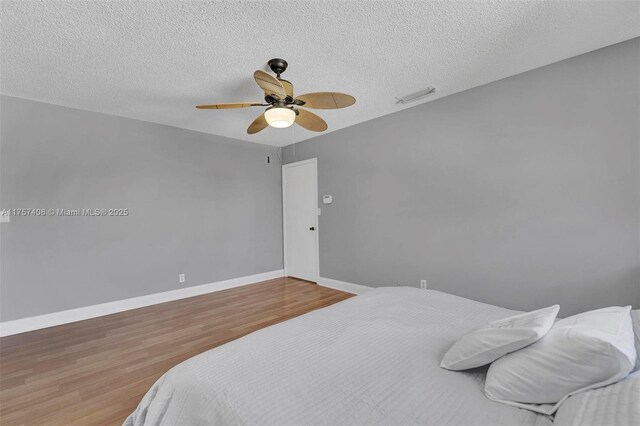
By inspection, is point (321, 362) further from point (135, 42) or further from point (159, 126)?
point (159, 126)

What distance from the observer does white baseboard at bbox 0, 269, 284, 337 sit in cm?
279

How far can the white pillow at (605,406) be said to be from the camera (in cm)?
62

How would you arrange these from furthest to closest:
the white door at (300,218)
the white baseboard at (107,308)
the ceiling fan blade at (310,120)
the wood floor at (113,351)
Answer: the white door at (300,218), the white baseboard at (107,308), the ceiling fan blade at (310,120), the wood floor at (113,351)

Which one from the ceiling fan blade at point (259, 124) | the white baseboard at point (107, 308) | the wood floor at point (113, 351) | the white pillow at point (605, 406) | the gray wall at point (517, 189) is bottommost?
the wood floor at point (113, 351)

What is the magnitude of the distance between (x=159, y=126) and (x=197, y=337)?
9.22 ft

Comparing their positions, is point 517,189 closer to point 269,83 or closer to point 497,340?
point 497,340

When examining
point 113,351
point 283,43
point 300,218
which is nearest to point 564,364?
point 283,43

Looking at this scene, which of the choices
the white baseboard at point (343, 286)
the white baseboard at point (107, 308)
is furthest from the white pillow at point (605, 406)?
the white baseboard at point (107, 308)

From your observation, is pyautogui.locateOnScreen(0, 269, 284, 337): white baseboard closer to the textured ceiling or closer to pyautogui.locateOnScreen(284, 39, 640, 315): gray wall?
pyautogui.locateOnScreen(284, 39, 640, 315): gray wall

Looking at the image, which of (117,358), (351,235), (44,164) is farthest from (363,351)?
(44,164)

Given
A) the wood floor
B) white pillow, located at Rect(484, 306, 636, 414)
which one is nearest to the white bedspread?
white pillow, located at Rect(484, 306, 636, 414)

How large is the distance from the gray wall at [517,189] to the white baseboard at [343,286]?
16 centimetres

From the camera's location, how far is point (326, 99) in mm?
2143

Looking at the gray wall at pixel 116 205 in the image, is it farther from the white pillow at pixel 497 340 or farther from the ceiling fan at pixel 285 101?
the white pillow at pixel 497 340
